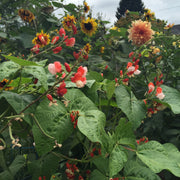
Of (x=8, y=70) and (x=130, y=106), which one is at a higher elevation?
(x=8, y=70)

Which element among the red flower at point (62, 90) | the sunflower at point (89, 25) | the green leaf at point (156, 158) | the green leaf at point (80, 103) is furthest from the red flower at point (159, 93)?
the sunflower at point (89, 25)

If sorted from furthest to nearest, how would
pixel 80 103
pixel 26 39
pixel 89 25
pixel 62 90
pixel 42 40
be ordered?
pixel 89 25, pixel 26 39, pixel 42 40, pixel 80 103, pixel 62 90

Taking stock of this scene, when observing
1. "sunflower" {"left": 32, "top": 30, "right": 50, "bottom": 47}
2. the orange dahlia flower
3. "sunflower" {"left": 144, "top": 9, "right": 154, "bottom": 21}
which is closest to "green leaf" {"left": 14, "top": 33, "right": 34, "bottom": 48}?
"sunflower" {"left": 32, "top": 30, "right": 50, "bottom": 47}

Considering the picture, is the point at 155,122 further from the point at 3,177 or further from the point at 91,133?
the point at 3,177

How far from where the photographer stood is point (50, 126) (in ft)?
1.65

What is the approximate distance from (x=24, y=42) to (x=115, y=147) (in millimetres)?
1486

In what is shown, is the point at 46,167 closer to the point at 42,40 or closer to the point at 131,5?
the point at 42,40

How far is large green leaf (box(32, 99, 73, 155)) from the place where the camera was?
0.48m

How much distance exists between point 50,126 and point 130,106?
0.32 m

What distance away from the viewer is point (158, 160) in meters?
0.58

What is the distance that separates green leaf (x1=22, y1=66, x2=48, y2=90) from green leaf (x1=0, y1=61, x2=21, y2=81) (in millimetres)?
26

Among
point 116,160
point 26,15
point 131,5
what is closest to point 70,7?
point 26,15

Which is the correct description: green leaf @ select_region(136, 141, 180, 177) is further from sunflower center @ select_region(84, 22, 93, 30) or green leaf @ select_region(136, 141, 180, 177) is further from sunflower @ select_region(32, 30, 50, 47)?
sunflower center @ select_region(84, 22, 93, 30)

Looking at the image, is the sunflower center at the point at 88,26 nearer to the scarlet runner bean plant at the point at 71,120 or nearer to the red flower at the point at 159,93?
the scarlet runner bean plant at the point at 71,120
